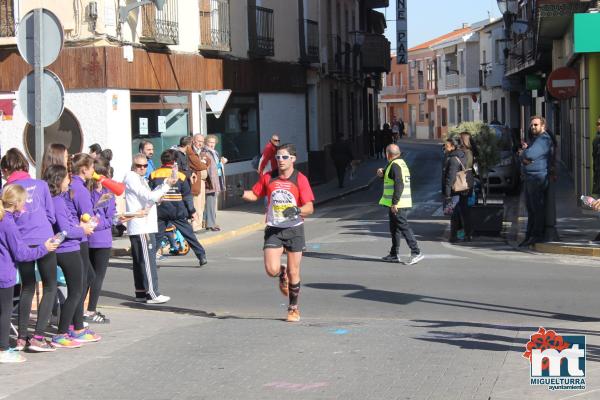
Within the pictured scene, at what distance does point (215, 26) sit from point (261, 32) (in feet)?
11.7

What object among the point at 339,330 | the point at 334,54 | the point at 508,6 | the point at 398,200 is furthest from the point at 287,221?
the point at 508,6

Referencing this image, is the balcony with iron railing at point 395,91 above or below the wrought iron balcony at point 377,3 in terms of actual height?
below

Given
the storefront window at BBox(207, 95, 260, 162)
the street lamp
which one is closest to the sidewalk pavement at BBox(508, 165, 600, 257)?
the storefront window at BBox(207, 95, 260, 162)

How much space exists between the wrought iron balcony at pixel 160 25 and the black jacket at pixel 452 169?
22.8 feet

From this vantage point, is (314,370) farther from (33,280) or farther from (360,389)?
(33,280)

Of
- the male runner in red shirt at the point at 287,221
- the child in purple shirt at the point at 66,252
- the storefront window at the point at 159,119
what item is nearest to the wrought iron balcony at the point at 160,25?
the storefront window at the point at 159,119

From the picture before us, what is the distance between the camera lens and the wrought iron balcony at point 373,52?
156 ft

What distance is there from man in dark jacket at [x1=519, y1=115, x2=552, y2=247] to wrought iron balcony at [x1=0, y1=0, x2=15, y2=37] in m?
10.1

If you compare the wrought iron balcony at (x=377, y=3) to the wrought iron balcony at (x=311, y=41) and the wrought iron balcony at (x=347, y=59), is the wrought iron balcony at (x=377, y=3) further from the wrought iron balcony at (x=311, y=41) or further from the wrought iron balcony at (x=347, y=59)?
the wrought iron balcony at (x=311, y=41)

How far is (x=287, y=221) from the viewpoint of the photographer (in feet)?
35.0

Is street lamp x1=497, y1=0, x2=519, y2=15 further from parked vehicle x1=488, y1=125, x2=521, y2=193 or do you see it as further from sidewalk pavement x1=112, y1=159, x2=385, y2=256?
parked vehicle x1=488, y1=125, x2=521, y2=193

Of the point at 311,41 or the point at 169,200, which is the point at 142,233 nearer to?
the point at 169,200

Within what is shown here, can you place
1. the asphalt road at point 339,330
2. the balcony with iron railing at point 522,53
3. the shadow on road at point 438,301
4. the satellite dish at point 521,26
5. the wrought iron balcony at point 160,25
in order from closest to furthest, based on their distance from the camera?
the asphalt road at point 339,330, the shadow on road at point 438,301, the wrought iron balcony at point 160,25, the balcony with iron railing at point 522,53, the satellite dish at point 521,26

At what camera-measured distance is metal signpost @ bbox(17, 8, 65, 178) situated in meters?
10.9
